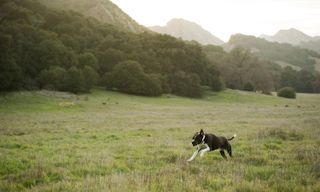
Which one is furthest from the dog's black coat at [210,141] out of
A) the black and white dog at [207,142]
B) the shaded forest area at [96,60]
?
the shaded forest area at [96,60]

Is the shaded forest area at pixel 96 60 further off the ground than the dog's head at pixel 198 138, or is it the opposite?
the shaded forest area at pixel 96 60

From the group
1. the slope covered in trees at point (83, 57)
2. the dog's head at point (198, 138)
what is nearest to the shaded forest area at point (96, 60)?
the slope covered in trees at point (83, 57)

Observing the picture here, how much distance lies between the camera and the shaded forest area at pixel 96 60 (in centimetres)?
6356

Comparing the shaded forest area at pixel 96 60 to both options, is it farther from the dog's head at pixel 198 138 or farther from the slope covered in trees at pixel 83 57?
the dog's head at pixel 198 138

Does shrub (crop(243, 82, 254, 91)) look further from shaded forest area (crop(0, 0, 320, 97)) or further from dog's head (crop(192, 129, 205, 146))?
dog's head (crop(192, 129, 205, 146))

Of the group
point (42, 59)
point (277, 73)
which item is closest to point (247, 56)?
point (277, 73)

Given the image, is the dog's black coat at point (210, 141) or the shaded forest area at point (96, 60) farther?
the shaded forest area at point (96, 60)

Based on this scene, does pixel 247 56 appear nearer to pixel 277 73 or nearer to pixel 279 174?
pixel 277 73

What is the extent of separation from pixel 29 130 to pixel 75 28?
235 ft

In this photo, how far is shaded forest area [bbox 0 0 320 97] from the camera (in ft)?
209

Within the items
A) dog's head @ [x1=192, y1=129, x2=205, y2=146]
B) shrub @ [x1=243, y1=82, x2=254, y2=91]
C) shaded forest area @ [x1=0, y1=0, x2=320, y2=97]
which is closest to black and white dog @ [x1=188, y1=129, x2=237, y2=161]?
dog's head @ [x1=192, y1=129, x2=205, y2=146]

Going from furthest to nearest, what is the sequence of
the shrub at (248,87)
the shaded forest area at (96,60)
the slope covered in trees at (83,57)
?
the shrub at (248,87)
the shaded forest area at (96,60)
the slope covered in trees at (83,57)

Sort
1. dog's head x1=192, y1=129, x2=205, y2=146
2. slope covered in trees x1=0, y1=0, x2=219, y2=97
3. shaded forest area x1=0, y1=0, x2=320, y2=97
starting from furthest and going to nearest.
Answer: shaded forest area x1=0, y1=0, x2=320, y2=97
slope covered in trees x1=0, y1=0, x2=219, y2=97
dog's head x1=192, y1=129, x2=205, y2=146

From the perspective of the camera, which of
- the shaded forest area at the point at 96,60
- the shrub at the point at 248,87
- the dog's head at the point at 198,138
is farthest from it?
the shrub at the point at 248,87
